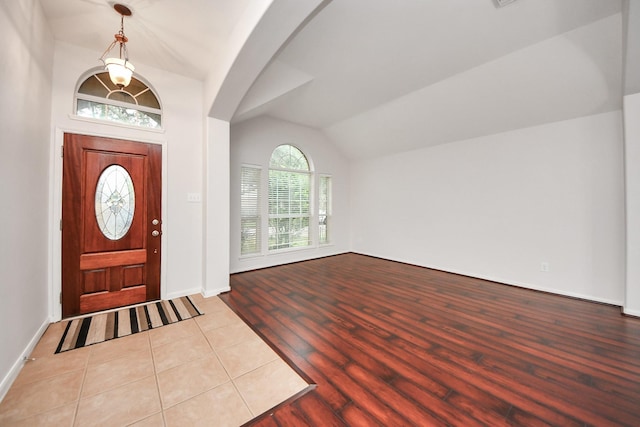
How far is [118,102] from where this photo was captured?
3000mm

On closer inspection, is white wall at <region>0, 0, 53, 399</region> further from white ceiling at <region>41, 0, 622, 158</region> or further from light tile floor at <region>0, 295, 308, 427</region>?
white ceiling at <region>41, 0, 622, 158</region>

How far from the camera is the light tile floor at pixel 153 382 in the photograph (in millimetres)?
1457

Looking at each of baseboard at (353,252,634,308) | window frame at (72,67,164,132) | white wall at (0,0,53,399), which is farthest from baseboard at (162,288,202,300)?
baseboard at (353,252,634,308)

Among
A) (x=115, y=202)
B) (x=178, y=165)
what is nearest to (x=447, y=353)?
(x=178, y=165)

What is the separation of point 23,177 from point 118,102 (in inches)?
58.6

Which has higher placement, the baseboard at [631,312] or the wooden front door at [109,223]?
the wooden front door at [109,223]

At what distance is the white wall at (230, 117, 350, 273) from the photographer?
14.9 ft

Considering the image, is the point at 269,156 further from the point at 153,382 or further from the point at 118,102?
the point at 153,382

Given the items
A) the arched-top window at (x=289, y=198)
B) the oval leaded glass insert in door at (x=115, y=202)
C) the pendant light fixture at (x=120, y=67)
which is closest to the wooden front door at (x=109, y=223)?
the oval leaded glass insert in door at (x=115, y=202)

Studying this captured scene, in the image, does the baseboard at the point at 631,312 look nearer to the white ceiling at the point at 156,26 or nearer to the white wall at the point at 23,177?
the white ceiling at the point at 156,26

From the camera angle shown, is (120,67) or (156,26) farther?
(156,26)

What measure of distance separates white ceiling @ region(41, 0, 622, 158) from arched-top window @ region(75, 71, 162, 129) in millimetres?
360

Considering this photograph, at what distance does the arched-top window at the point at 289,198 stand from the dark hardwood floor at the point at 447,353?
1703mm

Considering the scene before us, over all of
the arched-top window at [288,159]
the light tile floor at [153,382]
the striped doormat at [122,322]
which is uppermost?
the arched-top window at [288,159]
